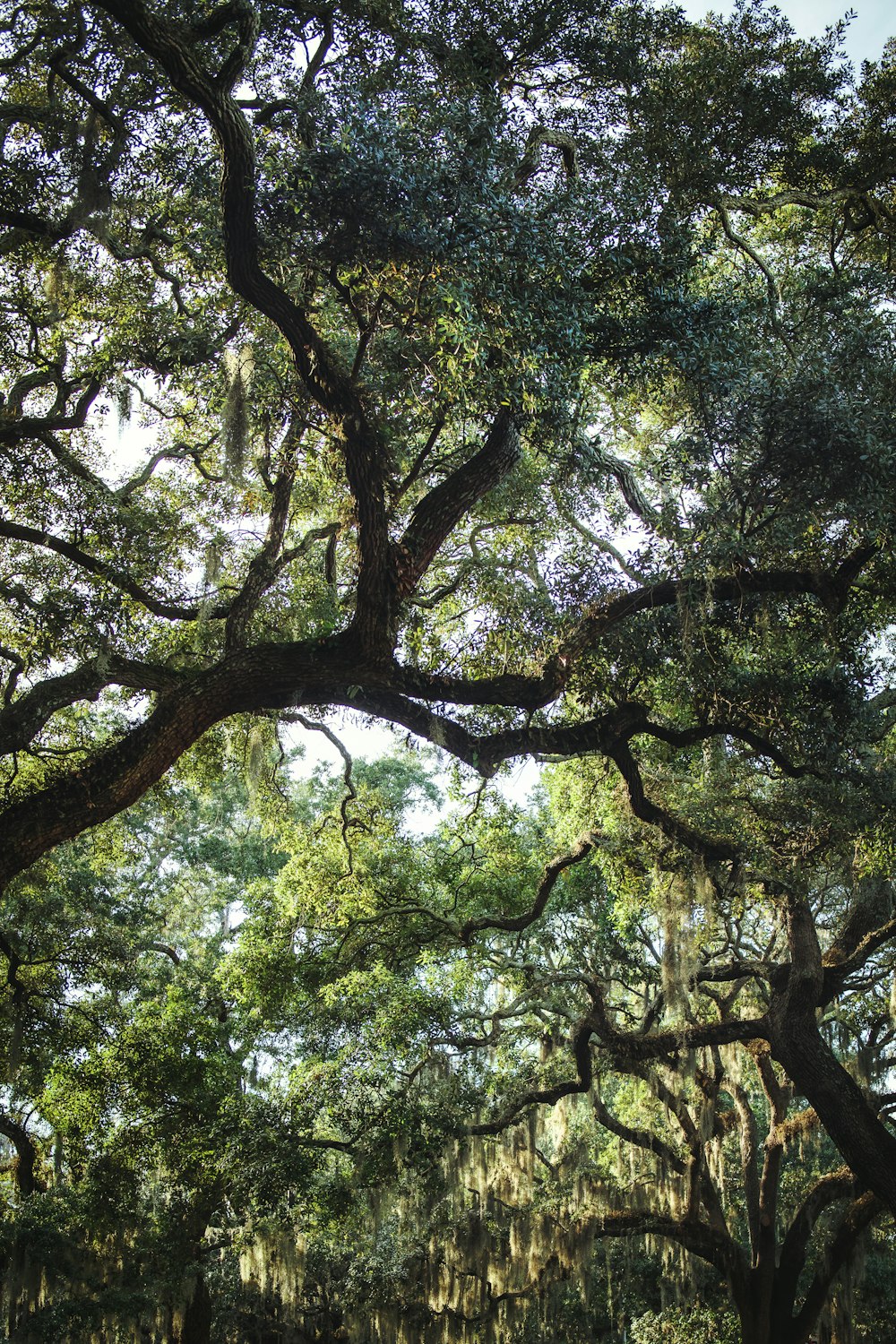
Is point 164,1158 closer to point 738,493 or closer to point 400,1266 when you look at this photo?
point 400,1266

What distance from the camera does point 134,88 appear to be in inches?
287

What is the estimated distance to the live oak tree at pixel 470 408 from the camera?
222 inches

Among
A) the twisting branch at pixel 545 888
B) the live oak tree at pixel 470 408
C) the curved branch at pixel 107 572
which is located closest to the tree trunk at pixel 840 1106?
the live oak tree at pixel 470 408

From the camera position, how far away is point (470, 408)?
240 inches

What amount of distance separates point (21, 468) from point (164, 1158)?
5941mm

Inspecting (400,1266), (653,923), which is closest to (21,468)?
(400,1266)

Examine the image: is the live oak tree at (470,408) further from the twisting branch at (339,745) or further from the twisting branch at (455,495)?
the twisting branch at (339,745)

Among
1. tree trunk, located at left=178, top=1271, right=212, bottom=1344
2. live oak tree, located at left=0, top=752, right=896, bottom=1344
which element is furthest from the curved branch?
tree trunk, located at left=178, top=1271, right=212, bottom=1344

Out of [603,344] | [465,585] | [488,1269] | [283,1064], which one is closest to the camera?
[603,344]

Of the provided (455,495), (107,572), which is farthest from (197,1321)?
(455,495)

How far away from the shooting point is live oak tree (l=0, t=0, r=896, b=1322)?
5629 millimetres

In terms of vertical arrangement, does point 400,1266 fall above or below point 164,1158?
below

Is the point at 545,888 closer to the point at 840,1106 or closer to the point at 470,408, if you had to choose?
the point at 840,1106

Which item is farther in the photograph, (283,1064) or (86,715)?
(283,1064)
